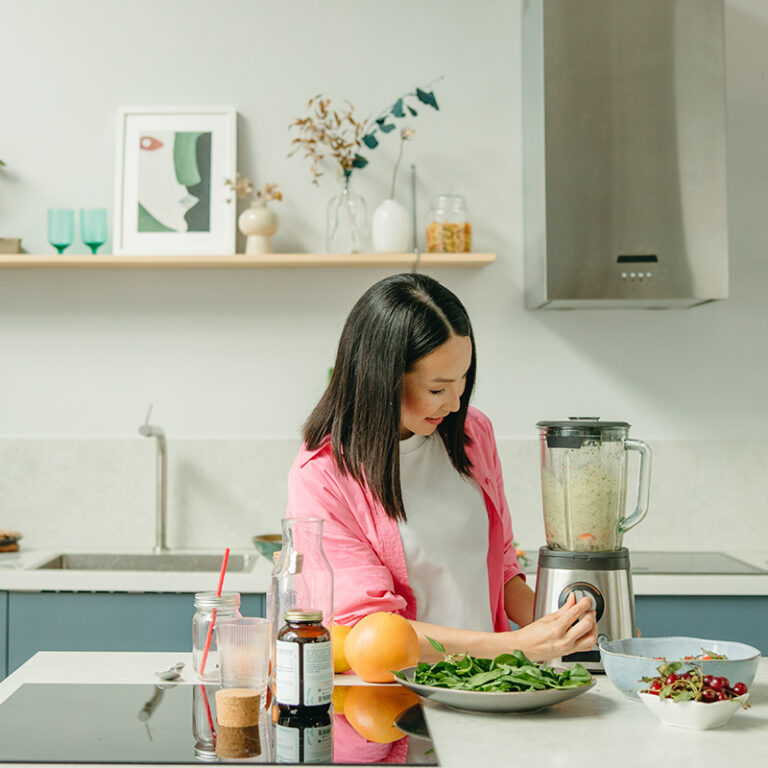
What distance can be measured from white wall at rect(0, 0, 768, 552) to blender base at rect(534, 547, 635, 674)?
166 centimetres

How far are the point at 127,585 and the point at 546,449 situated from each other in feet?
4.57

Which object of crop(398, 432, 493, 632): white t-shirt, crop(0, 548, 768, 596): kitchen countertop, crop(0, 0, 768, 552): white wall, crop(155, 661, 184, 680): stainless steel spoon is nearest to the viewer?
crop(155, 661, 184, 680): stainless steel spoon

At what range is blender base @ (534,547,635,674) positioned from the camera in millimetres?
1511

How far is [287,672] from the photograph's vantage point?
118 centimetres

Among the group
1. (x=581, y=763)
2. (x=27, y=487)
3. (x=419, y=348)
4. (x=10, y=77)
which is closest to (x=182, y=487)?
(x=27, y=487)

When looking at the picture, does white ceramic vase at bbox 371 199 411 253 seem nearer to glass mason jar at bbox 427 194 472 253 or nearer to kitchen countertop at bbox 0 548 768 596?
glass mason jar at bbox 427 194 472 253

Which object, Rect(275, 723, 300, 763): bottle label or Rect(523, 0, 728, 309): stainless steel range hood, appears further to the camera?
Rect(523, 0, 728, 309): stainless steel range hood

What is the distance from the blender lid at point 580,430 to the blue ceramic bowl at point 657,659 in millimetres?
317

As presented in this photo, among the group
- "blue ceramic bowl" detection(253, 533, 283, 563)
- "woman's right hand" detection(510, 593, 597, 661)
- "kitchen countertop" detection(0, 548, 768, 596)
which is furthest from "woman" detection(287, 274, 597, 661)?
"blue ceramic bowl" detection(253, 533, 283, 563)

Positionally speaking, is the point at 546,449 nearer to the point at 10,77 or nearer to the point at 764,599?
the point at 764,599

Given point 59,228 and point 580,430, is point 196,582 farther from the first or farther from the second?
point 580,430

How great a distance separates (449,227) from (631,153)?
1.89ft

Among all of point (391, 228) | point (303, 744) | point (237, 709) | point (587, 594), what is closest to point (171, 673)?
point (237, 709)

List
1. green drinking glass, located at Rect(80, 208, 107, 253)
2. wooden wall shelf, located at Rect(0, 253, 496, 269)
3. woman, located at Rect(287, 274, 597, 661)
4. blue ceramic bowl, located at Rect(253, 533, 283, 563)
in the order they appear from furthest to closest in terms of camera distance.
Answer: green drinking glass, located at Rect(80, 208, 107, 253), wooden wall shelf, located at Rect(0, 253, 496, 269), blue ceramic bowl, located at Rect(253, 533, 283, 563), woman, located at Rect(287, 274, 597, 661)
